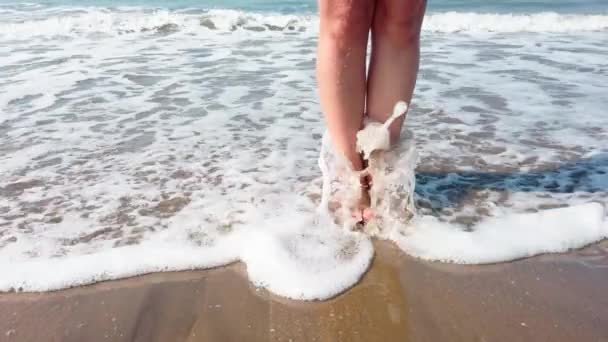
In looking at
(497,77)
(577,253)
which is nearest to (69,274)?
(577,253)

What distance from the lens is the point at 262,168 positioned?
2.57 m

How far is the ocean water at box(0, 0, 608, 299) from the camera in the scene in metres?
1.81

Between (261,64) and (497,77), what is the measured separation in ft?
7.17

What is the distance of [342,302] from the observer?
61.1 inches

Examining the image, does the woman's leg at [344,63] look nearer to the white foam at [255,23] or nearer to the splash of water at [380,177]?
the splash of water at [380,177]

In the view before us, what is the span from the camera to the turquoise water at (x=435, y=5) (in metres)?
10.9

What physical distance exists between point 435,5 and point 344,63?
10838mm

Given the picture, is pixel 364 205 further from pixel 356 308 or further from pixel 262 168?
pixel 262 168

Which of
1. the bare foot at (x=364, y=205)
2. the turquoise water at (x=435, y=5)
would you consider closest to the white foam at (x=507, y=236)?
the bare foot at (x=364, y=205)

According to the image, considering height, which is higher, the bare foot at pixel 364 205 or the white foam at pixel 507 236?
the bare foot at pixel 364 205

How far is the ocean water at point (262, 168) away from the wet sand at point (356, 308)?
0.07 meters

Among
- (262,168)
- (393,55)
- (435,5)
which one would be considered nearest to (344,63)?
(393,55)

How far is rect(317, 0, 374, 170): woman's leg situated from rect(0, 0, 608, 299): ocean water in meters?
0.22

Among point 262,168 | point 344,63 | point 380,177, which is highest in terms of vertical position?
point 344,63
